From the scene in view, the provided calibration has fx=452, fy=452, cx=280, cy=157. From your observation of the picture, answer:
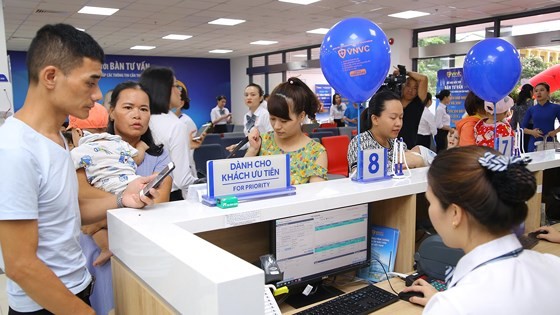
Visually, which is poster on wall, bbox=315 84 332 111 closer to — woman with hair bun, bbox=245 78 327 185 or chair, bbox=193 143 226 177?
chair, bbox=193 143 226 177

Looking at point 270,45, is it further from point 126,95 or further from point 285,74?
point 126,95

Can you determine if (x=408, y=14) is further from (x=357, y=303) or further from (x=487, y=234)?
(x=487, y=234)

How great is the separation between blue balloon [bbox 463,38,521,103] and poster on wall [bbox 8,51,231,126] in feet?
43.9

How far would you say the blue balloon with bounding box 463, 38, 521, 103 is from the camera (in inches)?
107

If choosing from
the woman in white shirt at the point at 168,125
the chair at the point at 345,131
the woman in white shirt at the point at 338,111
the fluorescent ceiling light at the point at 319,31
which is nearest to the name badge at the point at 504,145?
the woman in white shirt at the point at 168,125

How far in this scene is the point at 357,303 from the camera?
167 cm

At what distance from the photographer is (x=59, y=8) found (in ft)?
25.7

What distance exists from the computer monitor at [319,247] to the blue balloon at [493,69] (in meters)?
1.39

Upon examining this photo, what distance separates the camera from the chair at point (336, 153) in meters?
5.34

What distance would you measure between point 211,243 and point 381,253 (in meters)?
0.82

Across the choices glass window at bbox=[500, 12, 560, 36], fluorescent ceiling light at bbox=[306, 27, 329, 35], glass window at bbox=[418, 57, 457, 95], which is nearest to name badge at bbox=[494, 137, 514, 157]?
glass window at bbox=[500, 12, 560, 36]

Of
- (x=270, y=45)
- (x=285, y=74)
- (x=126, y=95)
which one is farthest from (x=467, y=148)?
(x=285, y=74)

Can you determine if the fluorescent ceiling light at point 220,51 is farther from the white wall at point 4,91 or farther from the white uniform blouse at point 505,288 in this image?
the white uniform blouse at point 505,288

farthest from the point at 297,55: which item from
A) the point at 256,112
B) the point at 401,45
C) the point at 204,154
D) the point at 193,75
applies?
the point at 204,154
